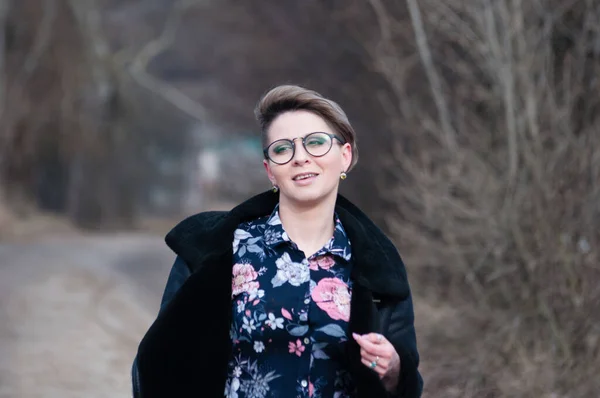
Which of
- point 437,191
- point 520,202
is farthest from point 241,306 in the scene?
point 437,191

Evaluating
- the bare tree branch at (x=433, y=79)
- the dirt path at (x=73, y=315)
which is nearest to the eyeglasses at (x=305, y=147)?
the bare tree branch at (x=433, y=79)

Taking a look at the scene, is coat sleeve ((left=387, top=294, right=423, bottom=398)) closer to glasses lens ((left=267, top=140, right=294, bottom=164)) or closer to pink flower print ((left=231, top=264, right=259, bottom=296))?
pink flower print ((left=231, top=264, right=259, bottom=296))

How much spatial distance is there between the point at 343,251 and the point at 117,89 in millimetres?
26716

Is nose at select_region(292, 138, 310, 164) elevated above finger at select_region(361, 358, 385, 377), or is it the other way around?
nose at select_region(292, 138, 310, 164)

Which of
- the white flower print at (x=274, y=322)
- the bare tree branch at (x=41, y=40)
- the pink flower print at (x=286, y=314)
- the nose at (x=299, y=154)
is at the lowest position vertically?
the white flower print at (x=274, y=322)

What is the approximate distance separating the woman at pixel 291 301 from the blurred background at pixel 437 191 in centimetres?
361

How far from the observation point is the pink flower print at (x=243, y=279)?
2930 mm

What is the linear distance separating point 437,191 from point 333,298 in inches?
191

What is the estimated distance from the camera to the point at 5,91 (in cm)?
2264

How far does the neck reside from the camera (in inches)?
117

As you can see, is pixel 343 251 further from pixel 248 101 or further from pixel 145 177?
pixel 145 177

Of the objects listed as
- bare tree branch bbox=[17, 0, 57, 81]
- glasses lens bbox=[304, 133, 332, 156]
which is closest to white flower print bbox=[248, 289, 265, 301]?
glasses lens bbox=[304, 133, 332, 156]

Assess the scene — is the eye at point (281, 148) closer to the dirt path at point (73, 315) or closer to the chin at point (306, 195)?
the chin at point (306, 195)

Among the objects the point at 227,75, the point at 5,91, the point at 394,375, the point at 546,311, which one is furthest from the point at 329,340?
the point at 5,91
